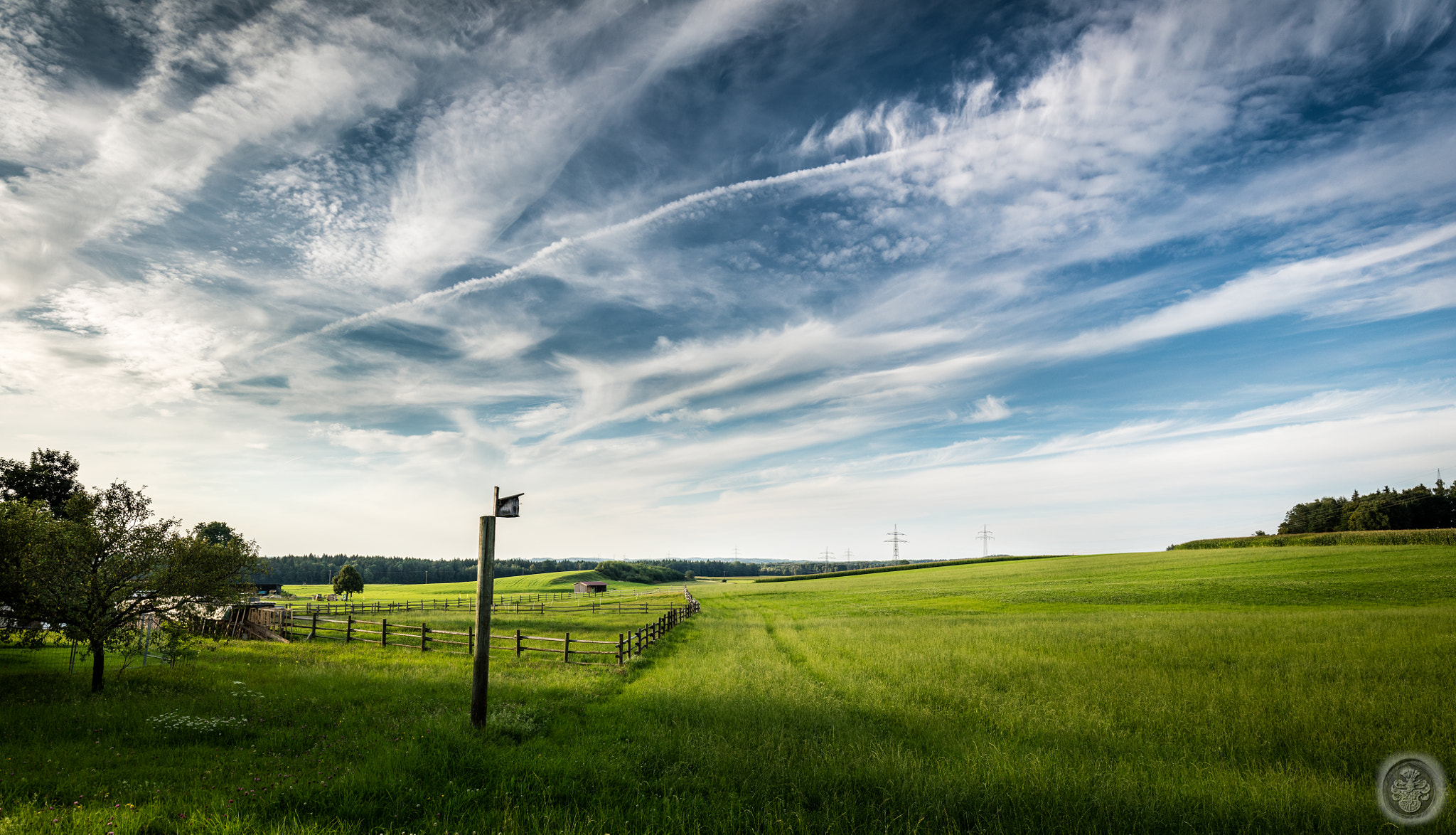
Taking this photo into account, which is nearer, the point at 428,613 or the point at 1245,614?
the point at 1245,614

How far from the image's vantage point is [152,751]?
938cm

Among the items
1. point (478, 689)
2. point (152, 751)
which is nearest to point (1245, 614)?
point (478, 689)

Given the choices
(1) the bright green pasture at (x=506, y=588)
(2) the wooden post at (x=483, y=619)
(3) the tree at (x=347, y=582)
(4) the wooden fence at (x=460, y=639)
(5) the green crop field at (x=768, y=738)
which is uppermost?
(2) the wooden post at (x=483, y=619)

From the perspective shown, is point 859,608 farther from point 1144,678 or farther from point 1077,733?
point 1077,733

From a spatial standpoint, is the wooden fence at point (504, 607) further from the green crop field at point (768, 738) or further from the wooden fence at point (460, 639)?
the green crop field at point (768, 738)

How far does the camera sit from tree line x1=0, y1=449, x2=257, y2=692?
45.4 ft

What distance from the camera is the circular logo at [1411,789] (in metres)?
7.03

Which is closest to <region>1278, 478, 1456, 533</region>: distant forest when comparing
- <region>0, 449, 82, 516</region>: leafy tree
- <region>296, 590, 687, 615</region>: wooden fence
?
<region>296, 590, 687, 615</region>: wooden fence

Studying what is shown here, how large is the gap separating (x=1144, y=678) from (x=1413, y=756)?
20.5ft

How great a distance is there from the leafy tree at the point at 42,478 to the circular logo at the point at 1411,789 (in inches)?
2103

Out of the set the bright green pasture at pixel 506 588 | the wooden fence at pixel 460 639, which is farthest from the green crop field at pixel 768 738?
the bright green pasture at pixel 506 588

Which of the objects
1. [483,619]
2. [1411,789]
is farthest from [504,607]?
[1411,789]

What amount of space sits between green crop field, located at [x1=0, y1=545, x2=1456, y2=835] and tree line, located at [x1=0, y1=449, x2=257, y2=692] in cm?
157

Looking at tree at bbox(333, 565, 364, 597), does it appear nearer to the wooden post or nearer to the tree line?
the tree line
